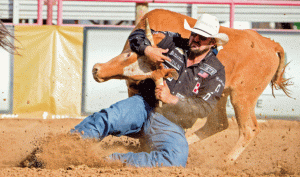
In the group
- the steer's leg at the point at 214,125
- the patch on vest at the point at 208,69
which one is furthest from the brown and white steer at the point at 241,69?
the patch on vest at the point at 208,69

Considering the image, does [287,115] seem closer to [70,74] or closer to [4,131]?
[70,74]

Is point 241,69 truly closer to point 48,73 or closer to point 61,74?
point 61,74

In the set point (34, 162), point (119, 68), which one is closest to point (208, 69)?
point (119, 68)

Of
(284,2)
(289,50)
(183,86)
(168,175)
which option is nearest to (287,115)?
(289,50)

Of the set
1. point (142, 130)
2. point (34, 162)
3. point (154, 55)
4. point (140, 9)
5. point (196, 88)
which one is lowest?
point (34, 162)

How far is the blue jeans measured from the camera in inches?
112

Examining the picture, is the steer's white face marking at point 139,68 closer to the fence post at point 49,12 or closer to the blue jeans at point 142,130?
the blue jeans at point 142,130

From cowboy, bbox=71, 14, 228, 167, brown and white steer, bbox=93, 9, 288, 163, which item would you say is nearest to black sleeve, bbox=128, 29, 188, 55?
cowboy, bbox=71, 14, 228, 167

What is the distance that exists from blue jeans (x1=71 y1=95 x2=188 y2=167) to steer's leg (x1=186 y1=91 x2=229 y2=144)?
1.21m

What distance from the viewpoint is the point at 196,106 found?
9.94 feet

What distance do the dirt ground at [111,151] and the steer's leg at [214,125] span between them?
6.2 inches

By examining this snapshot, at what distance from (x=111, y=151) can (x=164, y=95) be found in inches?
40.9

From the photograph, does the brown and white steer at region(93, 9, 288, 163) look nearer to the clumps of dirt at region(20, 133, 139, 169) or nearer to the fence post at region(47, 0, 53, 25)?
the clumps of dirt at region(20, 133, 139, 169)

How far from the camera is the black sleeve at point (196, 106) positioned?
3004 mm
